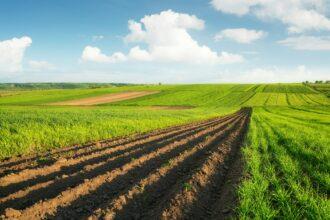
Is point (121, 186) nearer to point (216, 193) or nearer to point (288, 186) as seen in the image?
point (216, 193)

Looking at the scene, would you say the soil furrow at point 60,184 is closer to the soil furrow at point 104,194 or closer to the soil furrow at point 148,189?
the soil furrow at point 104,194

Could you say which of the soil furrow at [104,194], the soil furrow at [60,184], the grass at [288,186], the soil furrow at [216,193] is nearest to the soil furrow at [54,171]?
the soil furrow at [60,184]

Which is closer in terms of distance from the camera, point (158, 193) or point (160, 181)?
point (158, 193)

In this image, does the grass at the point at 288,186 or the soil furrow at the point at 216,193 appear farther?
the soil furrow at the point at 216,193

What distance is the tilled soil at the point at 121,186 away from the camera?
7145 mm

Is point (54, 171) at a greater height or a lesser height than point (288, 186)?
lesser

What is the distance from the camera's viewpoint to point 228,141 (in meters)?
17.3

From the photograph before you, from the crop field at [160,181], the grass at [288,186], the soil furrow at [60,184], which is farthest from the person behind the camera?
the soil furrow at [60,184]

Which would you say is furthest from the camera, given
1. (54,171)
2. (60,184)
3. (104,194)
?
(54,171)

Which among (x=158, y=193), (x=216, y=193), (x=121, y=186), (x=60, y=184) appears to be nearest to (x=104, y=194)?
(x=121, y=186)

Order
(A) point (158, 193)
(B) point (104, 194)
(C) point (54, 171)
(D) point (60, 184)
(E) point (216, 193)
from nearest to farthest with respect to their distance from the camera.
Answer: (B) point (104, 194) → (A) point (158, 193) → (E) point (216, 193) → (D) point (60, 184) → (C) point (54, 171)

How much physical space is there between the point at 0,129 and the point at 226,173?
11.9 meters

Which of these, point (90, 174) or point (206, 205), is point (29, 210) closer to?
point (90, 174)

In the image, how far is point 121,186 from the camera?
359 inches
